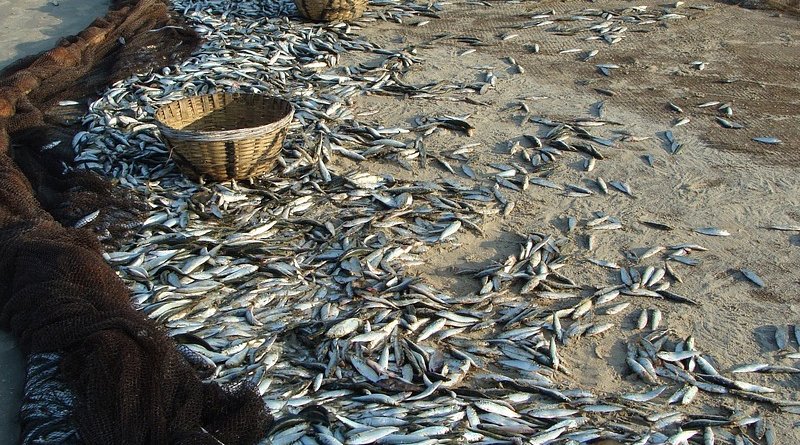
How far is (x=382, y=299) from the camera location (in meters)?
4.39

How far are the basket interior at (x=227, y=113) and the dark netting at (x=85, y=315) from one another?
3.03ft

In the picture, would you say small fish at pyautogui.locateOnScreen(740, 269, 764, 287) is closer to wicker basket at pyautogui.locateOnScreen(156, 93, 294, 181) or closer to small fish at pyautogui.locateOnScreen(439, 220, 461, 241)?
small fish at pyautogui.locateOnScreen(439, 220, 461, 241)

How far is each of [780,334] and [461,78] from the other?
173 inches

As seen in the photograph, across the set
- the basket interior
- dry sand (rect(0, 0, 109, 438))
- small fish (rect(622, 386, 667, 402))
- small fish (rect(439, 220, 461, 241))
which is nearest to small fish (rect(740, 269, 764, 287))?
small fish (rect(622, 386, 667, 402))

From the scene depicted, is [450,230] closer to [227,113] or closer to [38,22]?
[227,113]

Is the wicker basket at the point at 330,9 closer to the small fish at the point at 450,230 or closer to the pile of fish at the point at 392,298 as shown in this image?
the pile of fish at the point at 392,298

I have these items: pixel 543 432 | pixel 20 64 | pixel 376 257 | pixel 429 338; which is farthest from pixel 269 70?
pixel 543 432

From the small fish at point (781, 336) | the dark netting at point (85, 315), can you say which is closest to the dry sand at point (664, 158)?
the small fish at point (781, 336)

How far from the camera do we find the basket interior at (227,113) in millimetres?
6008

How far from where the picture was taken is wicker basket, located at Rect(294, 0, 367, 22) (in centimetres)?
Result: 905

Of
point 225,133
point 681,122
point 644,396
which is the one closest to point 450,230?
point 225,133

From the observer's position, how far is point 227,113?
6195 mm

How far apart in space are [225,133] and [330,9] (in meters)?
4.39

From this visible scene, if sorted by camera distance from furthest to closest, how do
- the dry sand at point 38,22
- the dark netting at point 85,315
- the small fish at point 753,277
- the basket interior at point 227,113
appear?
the dry sand at point 38,22 < the basket interior at point 227,113 < the small fish at point 753,277 < the dark netting at point 85,315
